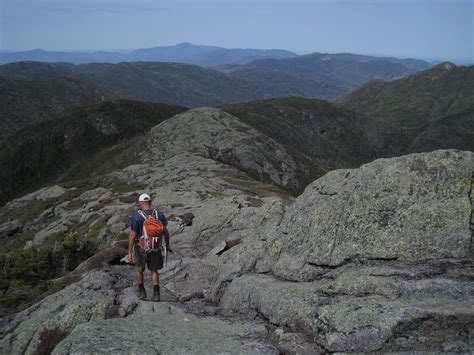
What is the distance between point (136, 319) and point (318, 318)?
310 inches

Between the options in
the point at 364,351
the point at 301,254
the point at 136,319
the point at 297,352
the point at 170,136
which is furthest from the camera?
the point at 170,136

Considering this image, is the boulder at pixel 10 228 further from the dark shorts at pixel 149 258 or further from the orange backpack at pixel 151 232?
the orange backpack at pixel 151 232

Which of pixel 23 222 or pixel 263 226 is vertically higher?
pixel 263 226

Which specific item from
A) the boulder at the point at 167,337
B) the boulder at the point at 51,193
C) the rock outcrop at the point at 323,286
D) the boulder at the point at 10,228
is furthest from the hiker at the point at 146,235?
the boulder at the point at 51,193

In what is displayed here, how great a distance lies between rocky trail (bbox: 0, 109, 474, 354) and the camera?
14516 millimetres

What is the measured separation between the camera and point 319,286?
17328mm

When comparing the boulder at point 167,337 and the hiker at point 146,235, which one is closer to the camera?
the boulder at point 167,337

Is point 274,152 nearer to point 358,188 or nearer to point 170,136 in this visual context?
point 170,136

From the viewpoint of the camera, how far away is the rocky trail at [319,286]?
47.6ft

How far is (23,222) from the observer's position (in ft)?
274

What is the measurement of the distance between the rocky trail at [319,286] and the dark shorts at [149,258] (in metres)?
1.99

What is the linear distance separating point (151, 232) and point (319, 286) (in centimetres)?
792

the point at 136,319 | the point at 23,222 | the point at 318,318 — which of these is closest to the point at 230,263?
the point at 136,319

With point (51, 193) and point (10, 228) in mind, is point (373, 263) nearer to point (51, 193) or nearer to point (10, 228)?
point (10, 228)
